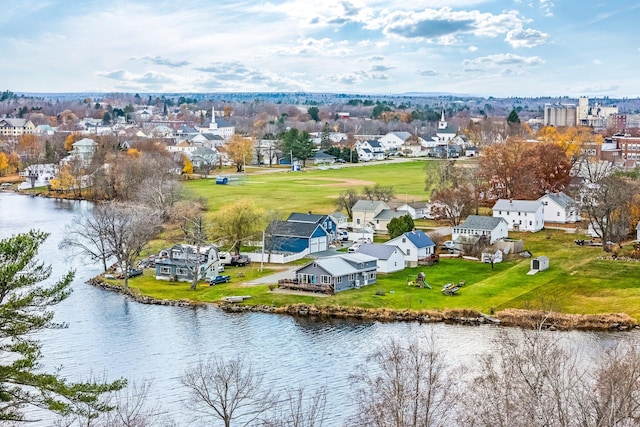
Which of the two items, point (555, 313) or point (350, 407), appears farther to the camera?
point (555, 313)

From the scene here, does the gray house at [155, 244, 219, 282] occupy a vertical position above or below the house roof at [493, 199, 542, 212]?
below

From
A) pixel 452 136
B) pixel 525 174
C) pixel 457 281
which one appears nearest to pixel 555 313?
pixel 457 281

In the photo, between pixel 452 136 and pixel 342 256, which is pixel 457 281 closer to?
pixel 342 256

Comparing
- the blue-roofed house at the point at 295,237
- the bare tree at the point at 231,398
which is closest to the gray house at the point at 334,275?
the blue-roofed house at the point at 295,237

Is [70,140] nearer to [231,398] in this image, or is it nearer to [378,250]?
[378,250]

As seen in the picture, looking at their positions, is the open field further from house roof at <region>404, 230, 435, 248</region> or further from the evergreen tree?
the evergreen tree

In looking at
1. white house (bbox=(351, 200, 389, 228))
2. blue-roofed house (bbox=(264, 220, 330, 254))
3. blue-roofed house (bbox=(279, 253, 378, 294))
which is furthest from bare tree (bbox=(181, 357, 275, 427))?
white house (bbox=(351, 200, 389, 228))
